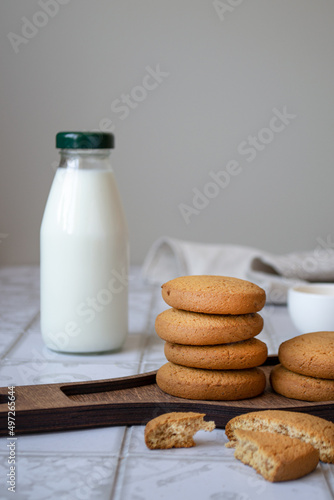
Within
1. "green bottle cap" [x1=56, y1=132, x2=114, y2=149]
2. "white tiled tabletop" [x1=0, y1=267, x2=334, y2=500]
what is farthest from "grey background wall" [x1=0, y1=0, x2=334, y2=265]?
"white tiled tabletop" [x1=0, y1=267, x2=334, y2=500]

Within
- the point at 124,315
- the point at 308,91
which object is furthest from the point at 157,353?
the point at 308,91

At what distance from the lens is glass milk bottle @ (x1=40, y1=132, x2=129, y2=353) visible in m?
1.00

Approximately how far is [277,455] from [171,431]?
131 millimetres

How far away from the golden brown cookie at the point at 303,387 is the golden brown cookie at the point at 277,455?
135 millimetres

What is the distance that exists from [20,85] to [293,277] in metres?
1.12

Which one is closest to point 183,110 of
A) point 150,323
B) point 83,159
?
point 150,323

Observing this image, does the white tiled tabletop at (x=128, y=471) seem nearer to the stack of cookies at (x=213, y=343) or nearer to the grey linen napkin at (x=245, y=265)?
the stack of cookies at (x=213, y=343)

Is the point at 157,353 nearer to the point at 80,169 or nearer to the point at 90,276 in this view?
the point at 90,276

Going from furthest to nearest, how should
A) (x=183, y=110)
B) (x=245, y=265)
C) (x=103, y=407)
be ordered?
(x=183, y=110) → (x=245, y=265) → (x=103, y=407)

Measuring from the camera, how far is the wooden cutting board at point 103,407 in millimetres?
701

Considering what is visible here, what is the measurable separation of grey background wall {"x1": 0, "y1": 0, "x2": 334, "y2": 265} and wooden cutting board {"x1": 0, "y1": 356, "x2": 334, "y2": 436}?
135 centimetres

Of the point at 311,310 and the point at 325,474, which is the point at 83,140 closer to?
the point at 311,310

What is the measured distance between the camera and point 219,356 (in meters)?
0.75

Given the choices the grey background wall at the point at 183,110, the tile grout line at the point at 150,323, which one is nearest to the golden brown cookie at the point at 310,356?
the tile grout line at the point at 150,323
